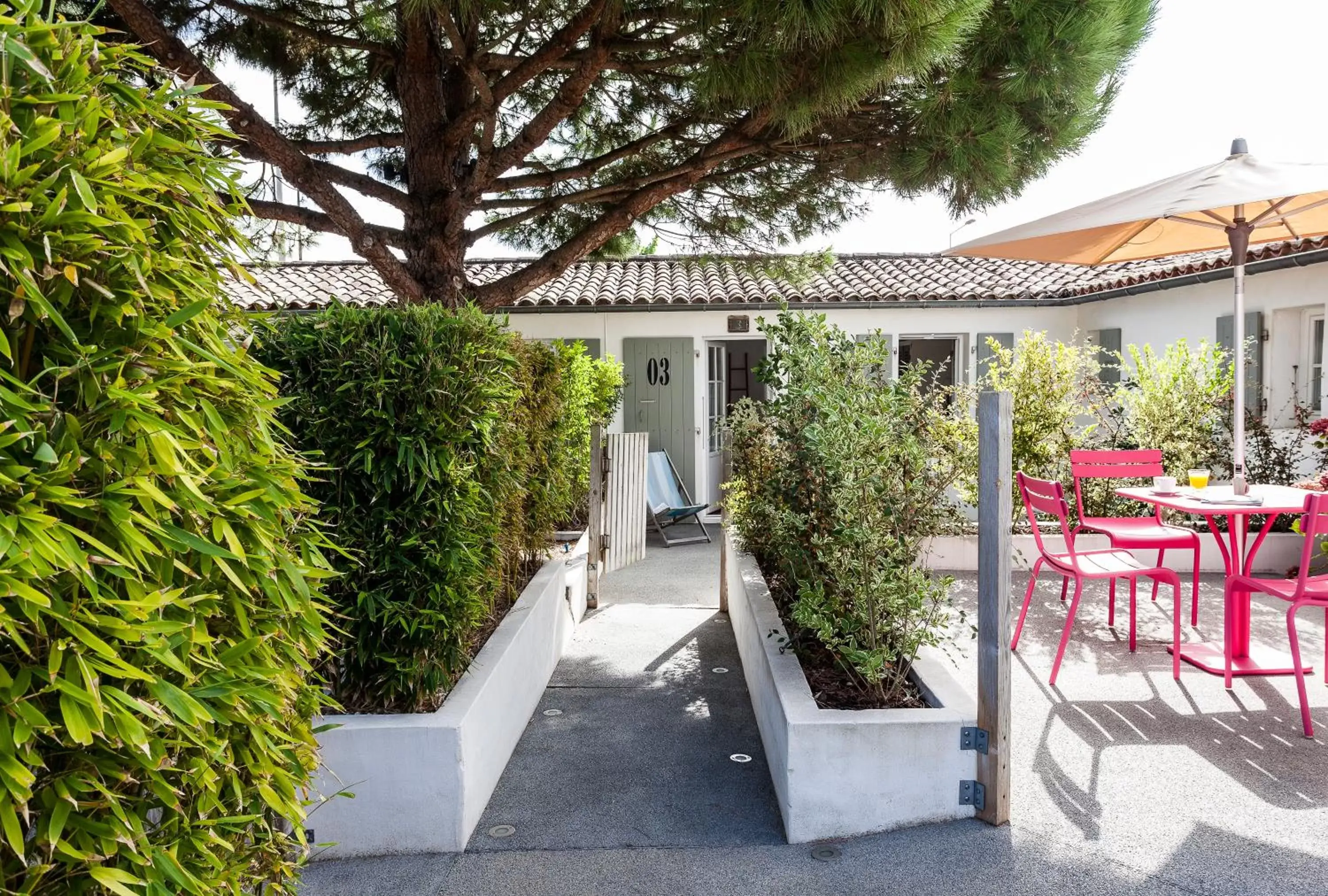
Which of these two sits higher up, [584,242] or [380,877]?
[584,242]

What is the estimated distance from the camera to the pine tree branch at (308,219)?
5.34 m

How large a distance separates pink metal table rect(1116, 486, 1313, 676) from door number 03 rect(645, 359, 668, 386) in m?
7.05

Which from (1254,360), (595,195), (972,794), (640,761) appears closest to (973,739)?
(972,794)

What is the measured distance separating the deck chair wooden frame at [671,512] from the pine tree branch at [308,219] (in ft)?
13.9

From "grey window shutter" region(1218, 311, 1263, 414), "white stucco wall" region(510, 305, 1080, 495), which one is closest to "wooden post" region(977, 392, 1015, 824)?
"grey window shutter" region(1218, 311, 1263, 414)

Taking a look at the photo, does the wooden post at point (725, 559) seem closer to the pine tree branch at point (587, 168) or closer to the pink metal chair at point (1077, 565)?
the pink metal chair at point (1077, 565)

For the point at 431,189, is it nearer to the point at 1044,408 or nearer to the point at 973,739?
the point at 973,739

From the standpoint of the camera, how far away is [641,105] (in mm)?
6270

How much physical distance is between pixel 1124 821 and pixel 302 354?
11.3 ft

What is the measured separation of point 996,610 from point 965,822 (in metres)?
0.77

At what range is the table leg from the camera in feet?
13.7

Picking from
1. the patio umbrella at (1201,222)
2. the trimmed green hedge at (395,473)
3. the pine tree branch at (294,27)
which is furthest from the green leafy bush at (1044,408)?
the pine tree branch at (294,27)

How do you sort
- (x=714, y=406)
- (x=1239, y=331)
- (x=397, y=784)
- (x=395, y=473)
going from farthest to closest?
(x=714, y=406) → (x=1239, y=331) → (x=395, y=473) → (x=397, y=784)

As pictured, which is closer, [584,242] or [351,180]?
[351,180]
